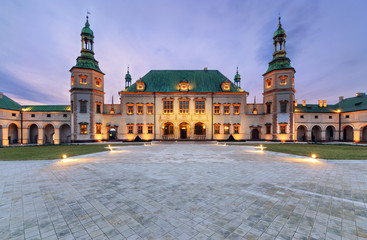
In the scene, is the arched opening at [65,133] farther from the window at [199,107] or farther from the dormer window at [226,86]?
the dormer window at [226,86]

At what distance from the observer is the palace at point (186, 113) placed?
29.1 meters

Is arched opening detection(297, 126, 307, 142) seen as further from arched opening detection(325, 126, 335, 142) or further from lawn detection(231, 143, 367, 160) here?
lawn detection(231, 143, 367, 160)

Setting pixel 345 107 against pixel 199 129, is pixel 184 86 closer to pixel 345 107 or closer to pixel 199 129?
pixel 199 129

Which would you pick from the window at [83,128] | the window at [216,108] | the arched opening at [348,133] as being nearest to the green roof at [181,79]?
the window at [216,108]

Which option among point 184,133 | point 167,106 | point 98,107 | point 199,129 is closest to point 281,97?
point 199,129

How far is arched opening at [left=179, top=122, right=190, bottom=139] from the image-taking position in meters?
31.9

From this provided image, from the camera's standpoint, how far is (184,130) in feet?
107

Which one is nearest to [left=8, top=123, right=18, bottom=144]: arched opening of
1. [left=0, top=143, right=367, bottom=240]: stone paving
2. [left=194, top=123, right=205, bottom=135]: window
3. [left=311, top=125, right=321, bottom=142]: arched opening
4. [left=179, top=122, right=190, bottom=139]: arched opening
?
[left=179, top=122, right=190, bottom=139]: arched opening

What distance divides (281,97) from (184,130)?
2164cm

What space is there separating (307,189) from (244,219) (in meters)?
3.79

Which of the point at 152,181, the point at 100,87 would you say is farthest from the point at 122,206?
the point at 100,87

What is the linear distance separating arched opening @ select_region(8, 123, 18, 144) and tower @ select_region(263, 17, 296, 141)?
5410 centimetres

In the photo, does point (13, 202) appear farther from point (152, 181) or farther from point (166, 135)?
point (166, 135)

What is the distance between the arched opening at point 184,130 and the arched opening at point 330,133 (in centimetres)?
3258
